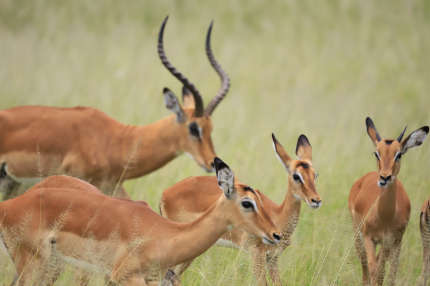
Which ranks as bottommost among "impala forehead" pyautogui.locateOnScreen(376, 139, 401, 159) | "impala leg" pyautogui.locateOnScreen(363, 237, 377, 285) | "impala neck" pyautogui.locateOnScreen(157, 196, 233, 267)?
"impala leg" pyautogui.locateOnScreen(363, 237, 377, 285)

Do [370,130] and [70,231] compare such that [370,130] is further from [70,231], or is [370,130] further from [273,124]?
[273,124]

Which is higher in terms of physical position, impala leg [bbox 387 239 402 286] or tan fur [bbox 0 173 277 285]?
tan fur [bbox 0 173 277 285]

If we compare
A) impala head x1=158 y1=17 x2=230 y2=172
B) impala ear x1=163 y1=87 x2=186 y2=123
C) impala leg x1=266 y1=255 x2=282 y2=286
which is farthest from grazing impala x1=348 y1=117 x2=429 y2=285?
impala ear x1=163 y1=87 x2=186 y2=123

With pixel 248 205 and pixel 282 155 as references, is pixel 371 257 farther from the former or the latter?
pixel 248 205

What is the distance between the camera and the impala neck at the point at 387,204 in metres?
6.14

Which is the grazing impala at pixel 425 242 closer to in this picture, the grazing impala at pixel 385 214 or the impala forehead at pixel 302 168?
the grazing impala at pixel 385 214

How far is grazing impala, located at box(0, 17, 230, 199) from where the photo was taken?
722cm

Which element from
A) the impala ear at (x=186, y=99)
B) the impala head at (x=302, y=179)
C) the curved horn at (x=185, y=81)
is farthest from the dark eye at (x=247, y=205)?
the impala ear at (x=186, y=99)

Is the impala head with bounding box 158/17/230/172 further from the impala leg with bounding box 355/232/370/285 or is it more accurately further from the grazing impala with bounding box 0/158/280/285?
the grazing impala with bounding box 0/158/280/285

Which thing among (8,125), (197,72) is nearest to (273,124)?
(197,72)

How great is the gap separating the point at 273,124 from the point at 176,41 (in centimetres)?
557

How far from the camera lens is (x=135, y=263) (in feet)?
15.5

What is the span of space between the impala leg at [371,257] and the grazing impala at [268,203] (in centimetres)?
70

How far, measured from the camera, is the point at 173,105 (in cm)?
765
